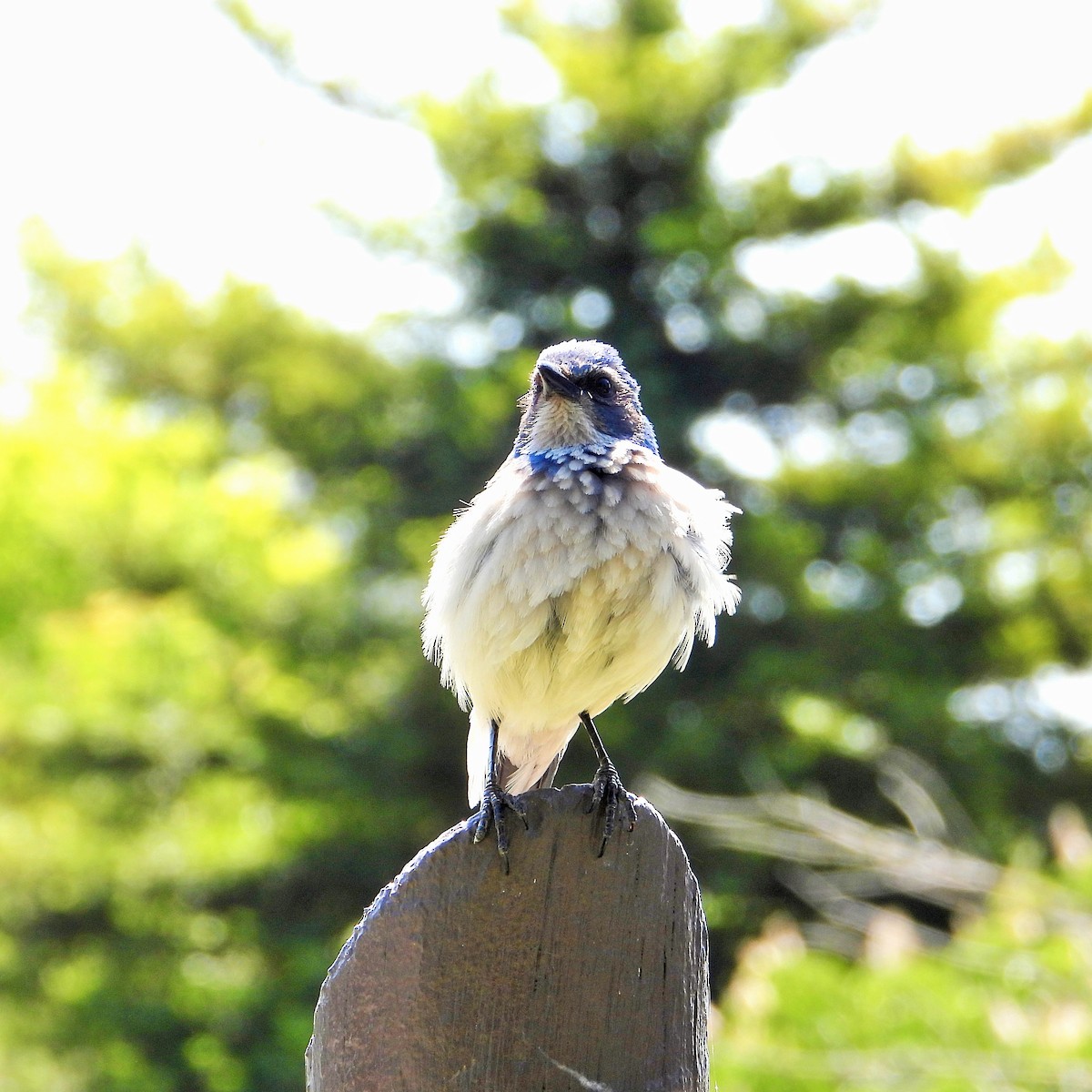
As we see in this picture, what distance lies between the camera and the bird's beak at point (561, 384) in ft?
14.5

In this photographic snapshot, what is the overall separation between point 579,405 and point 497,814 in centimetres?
183

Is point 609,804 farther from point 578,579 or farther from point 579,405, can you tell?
point 579,405

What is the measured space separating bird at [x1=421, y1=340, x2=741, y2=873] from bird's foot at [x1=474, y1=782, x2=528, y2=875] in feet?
1.70

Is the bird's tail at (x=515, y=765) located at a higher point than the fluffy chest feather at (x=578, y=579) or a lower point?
lower

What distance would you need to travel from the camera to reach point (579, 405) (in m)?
4.43

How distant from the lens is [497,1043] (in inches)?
93.4

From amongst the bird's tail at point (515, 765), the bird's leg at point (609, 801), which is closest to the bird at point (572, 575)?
the bird's tail at point (515, 765)

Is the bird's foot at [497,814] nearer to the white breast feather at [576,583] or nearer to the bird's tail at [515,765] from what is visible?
the white breast feather at [576,583]

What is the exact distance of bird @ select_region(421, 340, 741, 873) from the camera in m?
3.89

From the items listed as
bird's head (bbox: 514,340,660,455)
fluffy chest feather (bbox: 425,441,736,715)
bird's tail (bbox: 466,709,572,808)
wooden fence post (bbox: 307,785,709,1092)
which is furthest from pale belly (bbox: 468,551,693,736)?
wooden fence post (bbox: 307,785,709,1092)

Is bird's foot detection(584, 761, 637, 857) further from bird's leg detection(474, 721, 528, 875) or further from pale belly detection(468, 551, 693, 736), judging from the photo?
pale belly detection(468, 551, 693, 736)

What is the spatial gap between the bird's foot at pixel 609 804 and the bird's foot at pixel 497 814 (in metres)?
0.15

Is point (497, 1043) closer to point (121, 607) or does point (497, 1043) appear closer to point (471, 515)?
point (471, 515)

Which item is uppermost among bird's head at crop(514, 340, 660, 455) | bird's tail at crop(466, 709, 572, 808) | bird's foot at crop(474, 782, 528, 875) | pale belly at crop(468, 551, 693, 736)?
bird's head at crop(514, 340, 660, 455)
